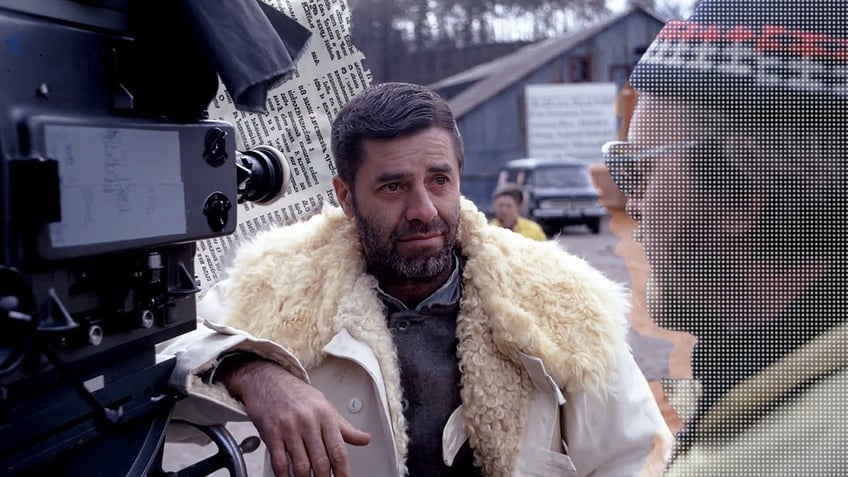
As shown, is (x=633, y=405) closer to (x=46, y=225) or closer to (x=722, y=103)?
(x=722, y=103)

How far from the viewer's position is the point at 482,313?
183cm

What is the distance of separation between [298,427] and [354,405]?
0.57 m

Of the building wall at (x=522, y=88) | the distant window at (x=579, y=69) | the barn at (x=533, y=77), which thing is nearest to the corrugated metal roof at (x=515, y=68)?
the barn at (x=533, y=77)

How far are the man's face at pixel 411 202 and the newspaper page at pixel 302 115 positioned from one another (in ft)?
0.48

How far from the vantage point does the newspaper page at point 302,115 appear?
164 centimetres

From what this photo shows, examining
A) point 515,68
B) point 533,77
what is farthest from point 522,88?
point 515,68

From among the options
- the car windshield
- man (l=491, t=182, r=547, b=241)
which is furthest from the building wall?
man (l=491, t=182, r=547, b=241)

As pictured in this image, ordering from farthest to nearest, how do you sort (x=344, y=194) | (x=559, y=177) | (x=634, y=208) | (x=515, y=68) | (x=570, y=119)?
(x=515, y=68)
(x=570, y=119)
(x=559, y=177)
(x=344, y=194)
(x=634, y=208)

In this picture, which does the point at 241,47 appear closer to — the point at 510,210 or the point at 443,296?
the point at 443,296

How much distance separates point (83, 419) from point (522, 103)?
84.3ft

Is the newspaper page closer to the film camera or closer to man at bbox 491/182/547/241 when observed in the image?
the film camera

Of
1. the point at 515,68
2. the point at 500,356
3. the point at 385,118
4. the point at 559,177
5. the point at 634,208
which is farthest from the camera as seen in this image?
the point at 515,68

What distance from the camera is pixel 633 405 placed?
1.71 metres

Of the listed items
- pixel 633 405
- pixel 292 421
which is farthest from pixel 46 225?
pixel 633 405
